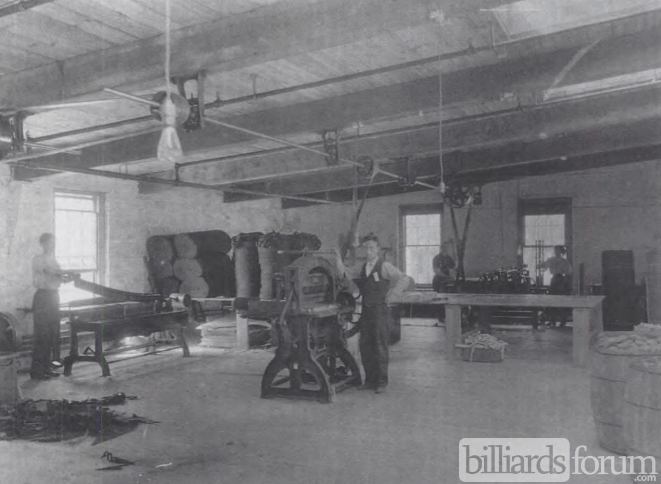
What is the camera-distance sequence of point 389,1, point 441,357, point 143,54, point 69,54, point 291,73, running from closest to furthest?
point 389,1
point 143,54
point 69,54
point 291,73
point 441,357

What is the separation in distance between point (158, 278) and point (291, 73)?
5981 millimetres

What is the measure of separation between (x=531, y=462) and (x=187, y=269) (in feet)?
24.9

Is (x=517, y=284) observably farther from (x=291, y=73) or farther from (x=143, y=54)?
(x=143, y=54)

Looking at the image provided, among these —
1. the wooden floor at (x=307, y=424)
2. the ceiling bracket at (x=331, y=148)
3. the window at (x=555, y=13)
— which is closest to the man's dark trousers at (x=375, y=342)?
the wooden floor at (x=307, y=424)

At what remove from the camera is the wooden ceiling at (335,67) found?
436 centimetres

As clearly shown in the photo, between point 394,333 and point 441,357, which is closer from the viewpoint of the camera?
point 441,357

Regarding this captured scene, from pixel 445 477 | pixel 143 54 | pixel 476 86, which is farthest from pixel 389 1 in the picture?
pixel 445 477

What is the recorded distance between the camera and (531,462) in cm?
468

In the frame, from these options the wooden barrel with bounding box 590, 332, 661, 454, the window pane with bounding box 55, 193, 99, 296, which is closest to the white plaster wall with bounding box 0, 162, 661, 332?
the window pane with bounding box 55, 193, 99, 296

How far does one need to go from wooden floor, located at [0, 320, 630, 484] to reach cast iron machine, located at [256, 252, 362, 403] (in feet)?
0.74

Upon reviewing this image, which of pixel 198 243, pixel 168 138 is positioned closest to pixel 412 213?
pixel 198 243

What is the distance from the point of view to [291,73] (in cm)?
604

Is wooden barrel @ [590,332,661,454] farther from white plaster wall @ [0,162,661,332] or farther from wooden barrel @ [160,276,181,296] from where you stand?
wooden barrel @ [160,276,181,296]

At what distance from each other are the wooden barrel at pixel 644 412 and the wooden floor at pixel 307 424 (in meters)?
0.54
